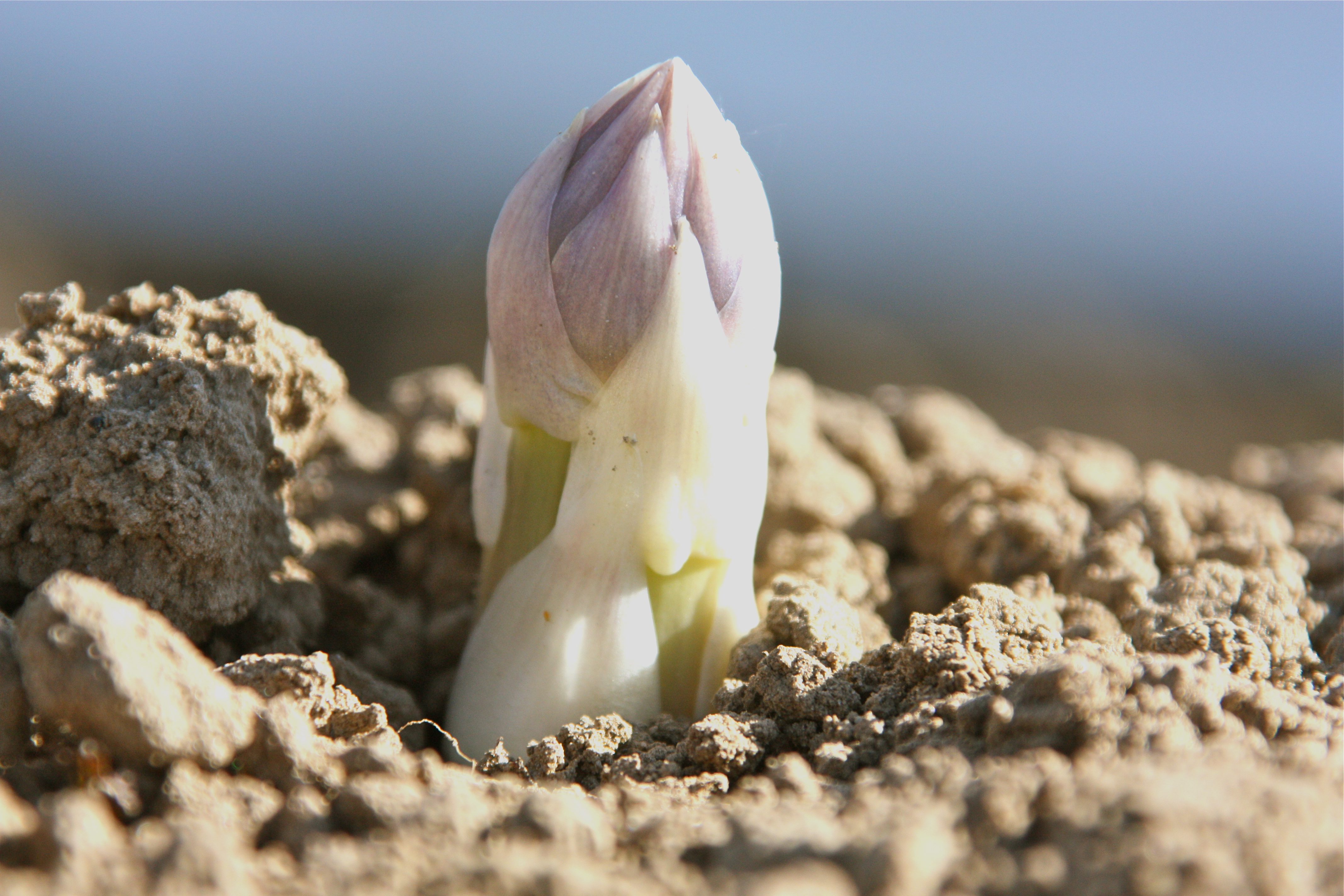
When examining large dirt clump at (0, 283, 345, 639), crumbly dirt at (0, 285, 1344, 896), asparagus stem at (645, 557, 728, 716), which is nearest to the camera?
crumbly dirt at (0, 285, 1344, 896)

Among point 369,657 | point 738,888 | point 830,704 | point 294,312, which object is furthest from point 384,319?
point 738,888

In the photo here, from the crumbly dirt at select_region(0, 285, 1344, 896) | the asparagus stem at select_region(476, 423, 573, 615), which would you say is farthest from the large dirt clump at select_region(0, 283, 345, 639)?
the asparagus stem at select_region(476, 423, 573, 615)

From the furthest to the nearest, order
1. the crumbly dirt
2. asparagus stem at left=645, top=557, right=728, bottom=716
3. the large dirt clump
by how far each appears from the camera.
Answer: asparagus stem at left=645, top=557, right=728, bottom=716
the large dirt clump
the crumbly dirt

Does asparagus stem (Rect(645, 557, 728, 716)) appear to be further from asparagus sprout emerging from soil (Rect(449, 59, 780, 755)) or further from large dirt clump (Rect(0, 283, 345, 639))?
large dirt clump (Rect(0, 283, 345, 639))

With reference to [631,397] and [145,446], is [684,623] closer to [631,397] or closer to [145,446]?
[631,397]

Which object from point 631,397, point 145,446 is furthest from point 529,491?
point 145,446

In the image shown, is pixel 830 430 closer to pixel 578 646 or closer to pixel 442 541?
pixel 442 541

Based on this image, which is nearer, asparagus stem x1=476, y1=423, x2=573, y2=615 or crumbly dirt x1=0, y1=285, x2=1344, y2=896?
crumbly dirt x1=0, y1=285, x2=1344, y2=896
